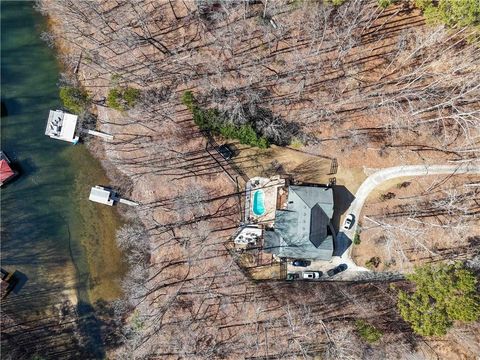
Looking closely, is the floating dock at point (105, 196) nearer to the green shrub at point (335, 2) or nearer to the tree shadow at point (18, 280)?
the tree shadow at point (18, 280)

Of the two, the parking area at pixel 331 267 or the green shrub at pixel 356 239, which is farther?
the parking area at pixel 331 267

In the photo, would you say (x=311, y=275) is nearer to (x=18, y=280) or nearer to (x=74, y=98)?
(x=74, y=98)

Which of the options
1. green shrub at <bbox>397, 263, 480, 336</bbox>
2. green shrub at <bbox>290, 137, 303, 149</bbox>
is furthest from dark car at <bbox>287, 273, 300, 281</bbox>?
green shrub at <bbox>290, 137, 303, 149</bbox>

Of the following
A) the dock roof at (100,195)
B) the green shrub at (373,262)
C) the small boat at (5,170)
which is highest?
the small boat at (5,170)

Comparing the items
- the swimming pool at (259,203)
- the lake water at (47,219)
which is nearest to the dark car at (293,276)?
the swimming pool at (259,203)

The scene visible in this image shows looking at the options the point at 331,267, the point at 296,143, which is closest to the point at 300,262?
the point at 331,267

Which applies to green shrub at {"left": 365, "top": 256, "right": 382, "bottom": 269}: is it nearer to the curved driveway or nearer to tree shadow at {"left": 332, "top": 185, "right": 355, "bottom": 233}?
the curved driveway
